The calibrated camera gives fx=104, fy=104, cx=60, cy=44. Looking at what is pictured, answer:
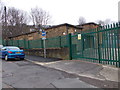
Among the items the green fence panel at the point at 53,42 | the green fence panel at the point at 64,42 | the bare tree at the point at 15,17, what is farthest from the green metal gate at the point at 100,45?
the bare tree at the point at 15,17

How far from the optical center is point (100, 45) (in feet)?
21.6

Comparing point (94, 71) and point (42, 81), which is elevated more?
point (94, 71)

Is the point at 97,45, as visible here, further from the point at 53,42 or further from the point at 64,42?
the point at 53,42

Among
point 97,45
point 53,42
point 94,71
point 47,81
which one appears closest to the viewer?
point 47,81

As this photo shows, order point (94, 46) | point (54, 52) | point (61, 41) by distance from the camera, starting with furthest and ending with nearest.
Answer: point (54, 52), point (61, 41), point (94, 46)

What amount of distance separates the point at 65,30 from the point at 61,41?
25.9 ft

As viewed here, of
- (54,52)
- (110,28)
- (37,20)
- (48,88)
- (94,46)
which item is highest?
(37,20)

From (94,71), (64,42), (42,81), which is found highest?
(64,42)

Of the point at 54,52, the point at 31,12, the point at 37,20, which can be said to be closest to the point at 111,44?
the point at 54,52

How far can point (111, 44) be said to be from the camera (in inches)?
234

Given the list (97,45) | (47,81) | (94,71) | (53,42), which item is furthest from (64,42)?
(47,81)

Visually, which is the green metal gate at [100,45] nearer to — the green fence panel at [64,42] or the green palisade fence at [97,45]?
the green palisade fence at [97,45]

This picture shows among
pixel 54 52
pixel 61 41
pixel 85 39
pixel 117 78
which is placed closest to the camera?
pixel 117 78

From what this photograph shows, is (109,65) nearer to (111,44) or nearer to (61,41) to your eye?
(111,44)
